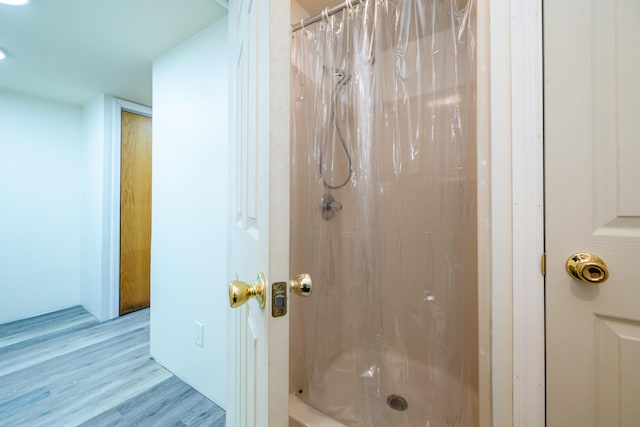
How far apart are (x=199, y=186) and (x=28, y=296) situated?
7.82ft

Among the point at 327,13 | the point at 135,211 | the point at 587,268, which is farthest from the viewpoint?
the point at 135,211

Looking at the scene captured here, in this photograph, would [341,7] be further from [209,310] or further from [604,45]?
[209,310]

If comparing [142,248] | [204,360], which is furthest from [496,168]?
[142,248]

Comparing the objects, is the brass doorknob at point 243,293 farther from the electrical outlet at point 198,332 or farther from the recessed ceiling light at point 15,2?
the recessed ceiling light at point 15,2

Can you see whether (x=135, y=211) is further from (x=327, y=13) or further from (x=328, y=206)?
(x=327, y=13)

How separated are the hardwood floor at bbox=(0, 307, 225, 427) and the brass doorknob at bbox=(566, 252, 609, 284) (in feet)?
5.18

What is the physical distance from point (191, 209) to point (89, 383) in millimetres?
1209

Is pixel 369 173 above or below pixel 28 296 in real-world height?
above

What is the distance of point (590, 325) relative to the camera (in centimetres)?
62

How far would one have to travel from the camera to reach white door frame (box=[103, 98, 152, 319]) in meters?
2.22

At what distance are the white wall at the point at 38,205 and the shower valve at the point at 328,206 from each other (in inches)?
113

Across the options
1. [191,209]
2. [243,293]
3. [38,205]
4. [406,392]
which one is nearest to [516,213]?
[243,293]

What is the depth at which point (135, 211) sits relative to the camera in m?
2.42

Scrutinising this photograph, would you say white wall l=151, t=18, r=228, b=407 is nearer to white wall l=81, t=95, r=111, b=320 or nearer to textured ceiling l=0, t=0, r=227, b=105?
textured ceiling l=0, t=0, r=227, b=105
